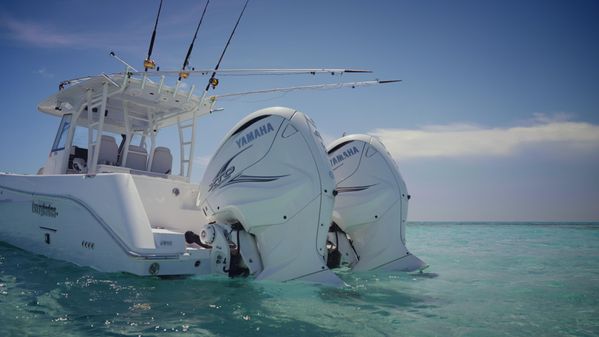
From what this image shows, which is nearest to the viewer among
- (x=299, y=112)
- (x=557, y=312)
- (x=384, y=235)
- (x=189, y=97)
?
(x=557, y=312)

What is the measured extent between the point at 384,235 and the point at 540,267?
143 inches

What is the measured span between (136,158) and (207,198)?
138 inches

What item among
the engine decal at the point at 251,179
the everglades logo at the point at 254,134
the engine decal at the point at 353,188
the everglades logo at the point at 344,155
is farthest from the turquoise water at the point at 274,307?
the everglades logo at the point at 344,155

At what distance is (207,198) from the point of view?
467 cm

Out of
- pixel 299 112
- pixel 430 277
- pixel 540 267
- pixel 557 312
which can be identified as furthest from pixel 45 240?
pixel 540 267

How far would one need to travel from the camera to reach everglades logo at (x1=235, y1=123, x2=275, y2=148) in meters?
4.42

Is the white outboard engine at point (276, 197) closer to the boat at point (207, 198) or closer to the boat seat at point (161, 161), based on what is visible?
the boat at point (207, 198)

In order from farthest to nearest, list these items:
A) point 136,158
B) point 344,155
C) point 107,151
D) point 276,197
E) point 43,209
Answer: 1. point 136,158
2. point 107,151
3. point 344,155
4. point 43,209
5. point 276,197

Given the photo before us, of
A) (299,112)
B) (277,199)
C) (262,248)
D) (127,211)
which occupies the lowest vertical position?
(262,248)

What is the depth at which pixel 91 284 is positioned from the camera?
3.85m

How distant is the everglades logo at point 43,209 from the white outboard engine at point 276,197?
2550mm

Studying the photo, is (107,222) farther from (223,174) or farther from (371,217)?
(371,217)

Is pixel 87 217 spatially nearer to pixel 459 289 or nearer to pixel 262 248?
pixel 262 248

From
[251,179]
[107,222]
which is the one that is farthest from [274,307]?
[107,222]
